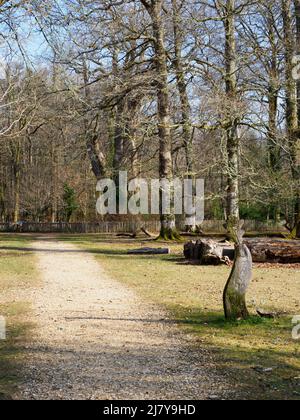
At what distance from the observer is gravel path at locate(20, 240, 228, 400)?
554 centimetres

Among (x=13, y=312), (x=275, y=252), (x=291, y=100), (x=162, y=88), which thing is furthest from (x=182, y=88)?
Result: (x=13, y=312)

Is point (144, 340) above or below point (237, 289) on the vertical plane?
below

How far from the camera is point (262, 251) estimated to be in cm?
1791

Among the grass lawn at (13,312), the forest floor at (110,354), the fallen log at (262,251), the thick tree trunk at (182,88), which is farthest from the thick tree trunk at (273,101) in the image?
the forest floor at (110,354)

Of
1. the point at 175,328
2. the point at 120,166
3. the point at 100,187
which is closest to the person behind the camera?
the point at 175,328

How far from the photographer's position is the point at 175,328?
8492 mm

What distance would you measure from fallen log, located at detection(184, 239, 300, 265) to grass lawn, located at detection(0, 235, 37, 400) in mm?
5507

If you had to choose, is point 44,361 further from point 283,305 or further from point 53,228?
point 53,228

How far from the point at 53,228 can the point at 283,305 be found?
1564 inches

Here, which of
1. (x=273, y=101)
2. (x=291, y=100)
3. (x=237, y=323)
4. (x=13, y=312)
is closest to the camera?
(x=237, y=323)

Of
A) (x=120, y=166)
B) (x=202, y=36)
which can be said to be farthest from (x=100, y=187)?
(x=202, y=36)

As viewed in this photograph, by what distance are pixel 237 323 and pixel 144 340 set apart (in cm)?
157

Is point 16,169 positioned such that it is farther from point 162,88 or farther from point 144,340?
point 144,340

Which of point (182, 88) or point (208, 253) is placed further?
point (182, 88)
